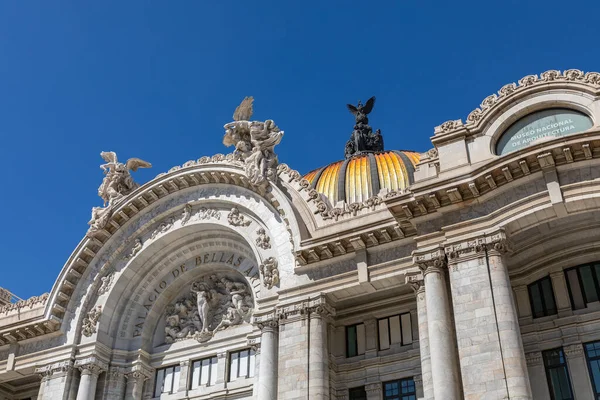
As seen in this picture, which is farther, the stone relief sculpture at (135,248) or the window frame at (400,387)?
the stone relief sculpture at (135,248)

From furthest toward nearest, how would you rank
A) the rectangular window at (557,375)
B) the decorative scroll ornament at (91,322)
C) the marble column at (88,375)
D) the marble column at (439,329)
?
the decorative scroll ornament at (91,322)
the marble column at (88,375)
the rectangular window at (557,375)
the marble column at (439,329)

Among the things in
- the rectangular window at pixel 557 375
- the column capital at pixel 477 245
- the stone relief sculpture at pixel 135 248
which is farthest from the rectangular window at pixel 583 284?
the stone relief sculpture at pixel 135 248

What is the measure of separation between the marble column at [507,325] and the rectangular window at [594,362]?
334cm

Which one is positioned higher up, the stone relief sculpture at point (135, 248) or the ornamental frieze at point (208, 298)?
the stone relief sculpture at point (135, 248)

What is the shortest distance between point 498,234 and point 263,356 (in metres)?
9.76

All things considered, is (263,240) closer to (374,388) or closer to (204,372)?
(204,372)

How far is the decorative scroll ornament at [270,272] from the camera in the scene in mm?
28328

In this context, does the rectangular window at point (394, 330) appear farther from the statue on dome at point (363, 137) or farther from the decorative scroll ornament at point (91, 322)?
the statue on dome at point (363, 137)

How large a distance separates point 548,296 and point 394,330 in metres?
5.72

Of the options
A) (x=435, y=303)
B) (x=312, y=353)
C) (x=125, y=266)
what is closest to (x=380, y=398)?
(x=312, y=353)

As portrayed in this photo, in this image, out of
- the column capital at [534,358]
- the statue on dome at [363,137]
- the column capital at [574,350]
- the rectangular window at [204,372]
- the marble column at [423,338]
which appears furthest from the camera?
the statue on dome at [363,137]

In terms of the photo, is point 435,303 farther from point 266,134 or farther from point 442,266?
point 266,134

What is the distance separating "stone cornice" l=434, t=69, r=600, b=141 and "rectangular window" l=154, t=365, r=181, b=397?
1547cm

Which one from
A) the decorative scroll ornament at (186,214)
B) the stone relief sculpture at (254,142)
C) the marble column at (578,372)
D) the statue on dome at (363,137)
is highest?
the statue on dome at (363,137)
